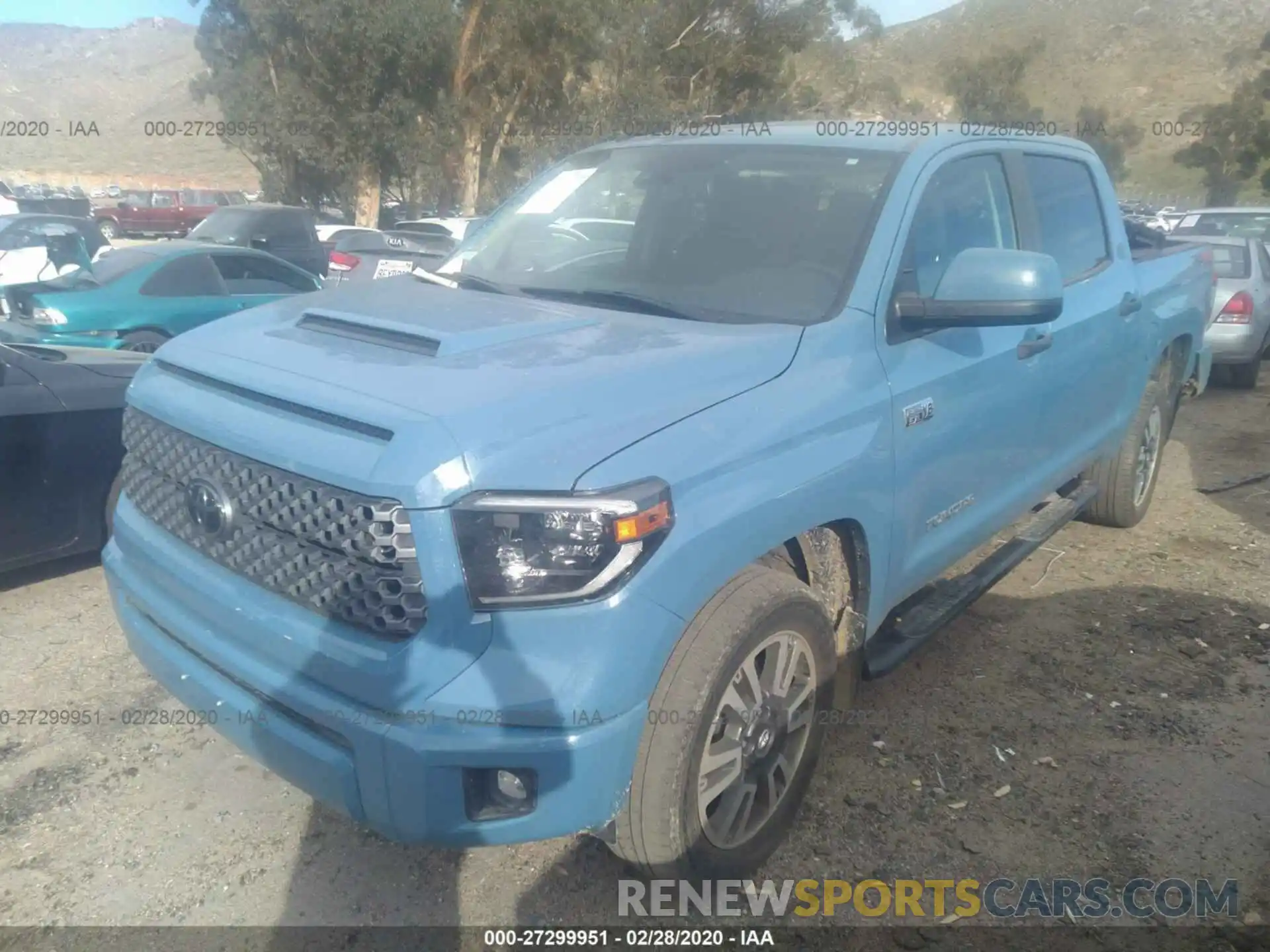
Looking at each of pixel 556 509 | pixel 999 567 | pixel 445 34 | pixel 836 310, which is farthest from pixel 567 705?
pixel 445 34


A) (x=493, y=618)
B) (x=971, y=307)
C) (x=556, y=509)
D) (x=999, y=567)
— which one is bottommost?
(x=999, y=567)

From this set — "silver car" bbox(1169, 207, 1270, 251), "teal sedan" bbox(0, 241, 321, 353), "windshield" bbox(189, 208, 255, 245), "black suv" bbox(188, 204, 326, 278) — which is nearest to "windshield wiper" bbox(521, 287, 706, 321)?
"teal sedan" bbox(0, 241, 321, 353)

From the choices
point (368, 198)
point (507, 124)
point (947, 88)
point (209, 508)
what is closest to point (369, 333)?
point (209, 508)

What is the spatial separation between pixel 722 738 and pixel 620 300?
1.38 m

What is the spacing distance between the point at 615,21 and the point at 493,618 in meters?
30.4

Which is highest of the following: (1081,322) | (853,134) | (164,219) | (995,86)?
(995,86)

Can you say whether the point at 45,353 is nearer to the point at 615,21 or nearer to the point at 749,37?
the point at 615,21

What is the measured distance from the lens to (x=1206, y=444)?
817 cm

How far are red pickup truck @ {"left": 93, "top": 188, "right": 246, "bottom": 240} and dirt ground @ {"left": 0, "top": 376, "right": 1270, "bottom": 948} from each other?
32679 mm

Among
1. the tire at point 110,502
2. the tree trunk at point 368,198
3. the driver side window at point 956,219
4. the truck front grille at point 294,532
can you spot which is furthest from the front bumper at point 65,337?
the tree trunk at point 368,198

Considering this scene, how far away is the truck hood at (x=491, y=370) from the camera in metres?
2.19

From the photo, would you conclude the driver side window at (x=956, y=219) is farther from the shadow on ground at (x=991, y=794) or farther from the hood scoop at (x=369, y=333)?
the shadow on ground at (x=991, y=794)

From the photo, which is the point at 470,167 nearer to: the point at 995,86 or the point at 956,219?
the point at 956,219

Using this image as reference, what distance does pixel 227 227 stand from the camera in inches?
625
